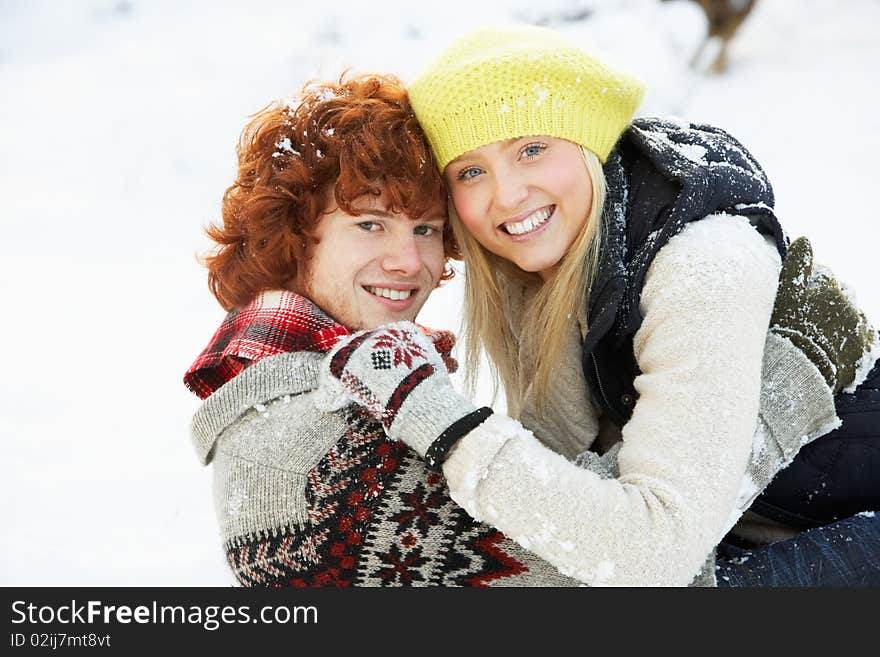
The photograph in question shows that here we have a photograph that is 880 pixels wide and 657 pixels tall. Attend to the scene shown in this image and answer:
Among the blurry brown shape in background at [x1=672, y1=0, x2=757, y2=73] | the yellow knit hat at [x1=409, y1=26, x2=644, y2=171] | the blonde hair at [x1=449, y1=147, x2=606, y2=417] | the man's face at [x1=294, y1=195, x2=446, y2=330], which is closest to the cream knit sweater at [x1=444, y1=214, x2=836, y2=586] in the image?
the blonde hair at [x1=449, y1=147, x2=606, y2=417]

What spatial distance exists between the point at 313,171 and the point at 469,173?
0.40 metres

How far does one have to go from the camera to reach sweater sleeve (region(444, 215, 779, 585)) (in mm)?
1644

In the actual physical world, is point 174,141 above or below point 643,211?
above

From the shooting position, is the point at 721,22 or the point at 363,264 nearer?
the point at 363,264

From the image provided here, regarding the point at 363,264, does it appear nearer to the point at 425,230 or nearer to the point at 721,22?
the point at 425,230

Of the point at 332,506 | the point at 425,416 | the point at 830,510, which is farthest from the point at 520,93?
the point at 830,510

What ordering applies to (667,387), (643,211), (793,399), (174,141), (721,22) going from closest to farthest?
(667,387), (793,399), (643,211), (174,141), (721,22)

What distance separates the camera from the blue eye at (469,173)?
2279 mm

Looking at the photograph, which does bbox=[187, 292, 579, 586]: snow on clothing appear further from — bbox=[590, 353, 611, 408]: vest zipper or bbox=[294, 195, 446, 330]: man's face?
bbox=[590, 353, 611, 408]: vest zipper

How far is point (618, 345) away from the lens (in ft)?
6.79

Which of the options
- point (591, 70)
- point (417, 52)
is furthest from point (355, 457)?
point (417, 52)

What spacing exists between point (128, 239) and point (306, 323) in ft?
12.0

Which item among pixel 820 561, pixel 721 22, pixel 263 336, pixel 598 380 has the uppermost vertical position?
pixel 721 22

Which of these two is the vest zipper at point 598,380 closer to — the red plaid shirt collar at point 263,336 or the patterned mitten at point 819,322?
the patterned mitten at point 819,322
